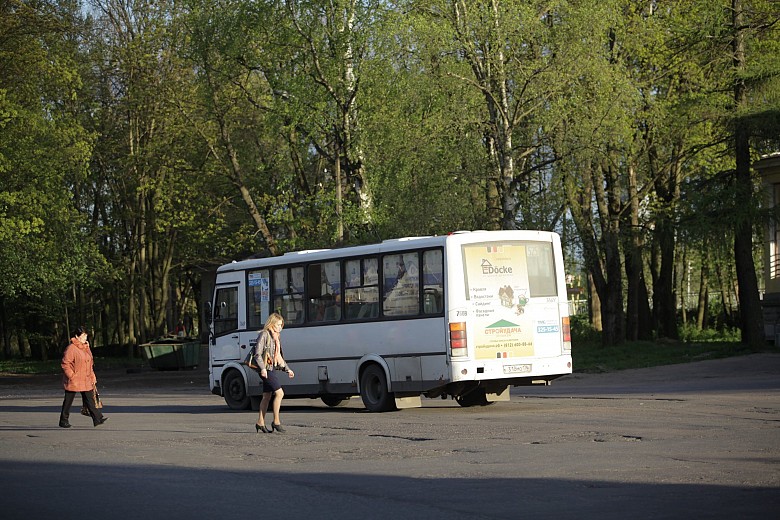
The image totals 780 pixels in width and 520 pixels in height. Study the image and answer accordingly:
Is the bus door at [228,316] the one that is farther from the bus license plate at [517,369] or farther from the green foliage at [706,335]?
the green foliage at [706,335]

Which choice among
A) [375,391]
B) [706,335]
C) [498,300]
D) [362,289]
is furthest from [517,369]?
[706,335]

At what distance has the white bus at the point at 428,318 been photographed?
829 inches

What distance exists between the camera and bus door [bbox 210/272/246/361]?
25.7 meters

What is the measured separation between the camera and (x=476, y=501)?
33.3 feet

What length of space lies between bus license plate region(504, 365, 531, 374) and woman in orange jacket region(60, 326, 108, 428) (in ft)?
22.1

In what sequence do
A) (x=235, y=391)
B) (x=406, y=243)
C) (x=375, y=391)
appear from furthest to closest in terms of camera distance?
(x=235, y=391), (x=375, y=391), (x=406, y=243)

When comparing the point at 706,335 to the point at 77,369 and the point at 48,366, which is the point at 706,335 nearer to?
the point at 48,366

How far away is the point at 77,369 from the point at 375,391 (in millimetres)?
5218

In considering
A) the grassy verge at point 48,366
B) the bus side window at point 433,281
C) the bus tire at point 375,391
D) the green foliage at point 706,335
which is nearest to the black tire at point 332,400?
the bus tire at point 375,391

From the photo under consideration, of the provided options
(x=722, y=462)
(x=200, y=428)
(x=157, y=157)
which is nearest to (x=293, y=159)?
(x=157, y=157)

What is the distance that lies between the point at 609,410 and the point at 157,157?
36.3 metres

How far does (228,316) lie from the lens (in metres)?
26.0

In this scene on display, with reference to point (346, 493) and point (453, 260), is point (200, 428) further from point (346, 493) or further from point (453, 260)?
point (346, 493)

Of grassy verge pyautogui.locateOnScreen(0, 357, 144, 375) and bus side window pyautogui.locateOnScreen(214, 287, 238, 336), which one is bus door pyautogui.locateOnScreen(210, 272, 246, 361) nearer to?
bus side window pyautogui.locateOnScreen(214, 287, 238, 336)
